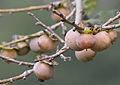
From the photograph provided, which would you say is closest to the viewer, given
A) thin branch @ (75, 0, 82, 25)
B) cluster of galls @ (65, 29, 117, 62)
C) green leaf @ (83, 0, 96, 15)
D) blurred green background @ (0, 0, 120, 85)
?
cluster of galls @ (65, 29, 117, 62)

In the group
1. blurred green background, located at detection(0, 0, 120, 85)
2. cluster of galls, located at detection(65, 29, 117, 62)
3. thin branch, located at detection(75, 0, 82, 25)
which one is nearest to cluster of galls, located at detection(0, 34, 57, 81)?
thin branch, located at detection(75, 0, 82, 25)

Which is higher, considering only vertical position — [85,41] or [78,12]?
[78,12]

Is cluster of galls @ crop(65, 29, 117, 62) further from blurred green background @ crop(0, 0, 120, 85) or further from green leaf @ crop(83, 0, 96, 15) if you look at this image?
blurred green background @ crop(0, 0, 120, 85)

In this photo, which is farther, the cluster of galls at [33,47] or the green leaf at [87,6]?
the green leaf at [87,6]

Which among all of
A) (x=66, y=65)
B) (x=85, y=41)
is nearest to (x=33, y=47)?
(x=85, y=41)

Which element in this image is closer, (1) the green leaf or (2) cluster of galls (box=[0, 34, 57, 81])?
(2) cluster of galls (box=[0, 34, 57, 81])

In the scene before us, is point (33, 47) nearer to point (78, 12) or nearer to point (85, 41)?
point (78, 12)

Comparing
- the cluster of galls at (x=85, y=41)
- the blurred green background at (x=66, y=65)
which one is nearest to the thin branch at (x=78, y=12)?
the cluster of galls at (x=85, y=41)

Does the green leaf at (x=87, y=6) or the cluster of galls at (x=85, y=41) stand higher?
the green leaf at (x=87, y=6)

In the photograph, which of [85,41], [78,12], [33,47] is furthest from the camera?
[33,47]

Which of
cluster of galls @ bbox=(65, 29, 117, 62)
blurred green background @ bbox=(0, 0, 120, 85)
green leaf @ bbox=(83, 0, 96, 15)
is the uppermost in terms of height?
blurred green background @ bbox=(0, 0, 120, 85)

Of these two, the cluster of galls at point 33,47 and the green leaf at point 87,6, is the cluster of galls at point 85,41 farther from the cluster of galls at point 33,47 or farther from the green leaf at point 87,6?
the green leaf at point 87,6

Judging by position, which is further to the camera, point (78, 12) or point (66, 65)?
point (66, 65)
